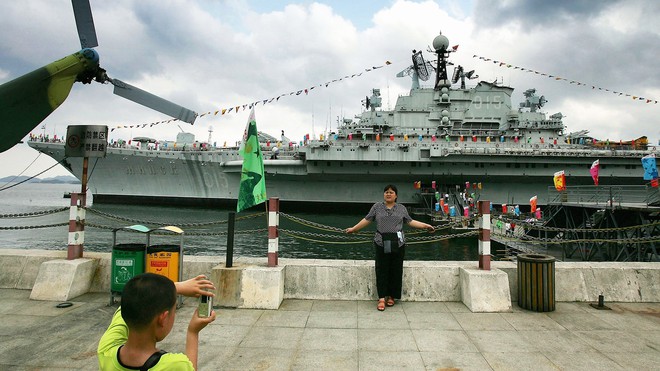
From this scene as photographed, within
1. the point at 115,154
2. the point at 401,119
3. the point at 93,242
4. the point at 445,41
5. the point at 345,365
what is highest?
the point at 445,41

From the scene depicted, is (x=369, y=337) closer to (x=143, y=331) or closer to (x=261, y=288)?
(x=261, y=288)

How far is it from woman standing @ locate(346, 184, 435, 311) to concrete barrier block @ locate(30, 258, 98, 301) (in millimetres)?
3872

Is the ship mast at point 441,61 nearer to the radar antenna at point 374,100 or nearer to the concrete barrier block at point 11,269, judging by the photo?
Answer: the radar antenna at point 374,100

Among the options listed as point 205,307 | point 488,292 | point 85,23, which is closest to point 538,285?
point 488,292

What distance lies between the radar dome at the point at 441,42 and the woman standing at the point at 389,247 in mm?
37861

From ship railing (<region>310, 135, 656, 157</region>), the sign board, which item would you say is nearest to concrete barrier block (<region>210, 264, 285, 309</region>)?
the sign board

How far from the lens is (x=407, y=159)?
31.2m

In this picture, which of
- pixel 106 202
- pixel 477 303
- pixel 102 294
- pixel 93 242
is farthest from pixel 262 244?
pixel 106 202

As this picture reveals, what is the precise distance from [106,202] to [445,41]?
137 ft

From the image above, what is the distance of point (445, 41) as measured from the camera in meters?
37.2

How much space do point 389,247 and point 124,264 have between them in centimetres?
345

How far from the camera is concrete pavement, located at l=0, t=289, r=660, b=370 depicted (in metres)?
3.02

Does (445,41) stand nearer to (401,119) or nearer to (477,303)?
(401,119)

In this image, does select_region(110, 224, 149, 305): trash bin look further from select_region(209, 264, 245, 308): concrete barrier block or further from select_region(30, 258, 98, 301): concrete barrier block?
select_region(209, 264, 245, 308): concrete barrier block
